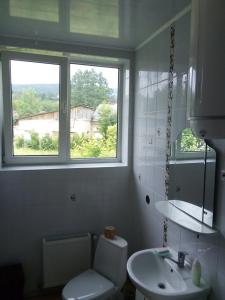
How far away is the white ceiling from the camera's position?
1549 millimetres

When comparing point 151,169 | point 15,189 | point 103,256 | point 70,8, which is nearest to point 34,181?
point 15,189

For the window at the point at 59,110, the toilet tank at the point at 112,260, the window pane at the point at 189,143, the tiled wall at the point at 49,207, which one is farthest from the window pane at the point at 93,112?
the window pane at the point at 189,143

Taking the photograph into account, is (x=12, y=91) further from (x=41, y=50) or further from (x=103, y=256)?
(x=103, y=256)

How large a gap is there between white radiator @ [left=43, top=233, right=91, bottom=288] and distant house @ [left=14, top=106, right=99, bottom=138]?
39.7 inches

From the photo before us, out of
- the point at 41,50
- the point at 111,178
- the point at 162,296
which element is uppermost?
the point at 41,50

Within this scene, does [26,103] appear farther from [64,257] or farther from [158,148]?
[64,257]

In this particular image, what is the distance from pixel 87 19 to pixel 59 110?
37.0 inches

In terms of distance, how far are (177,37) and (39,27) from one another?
103 centimetres

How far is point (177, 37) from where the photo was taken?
167cm

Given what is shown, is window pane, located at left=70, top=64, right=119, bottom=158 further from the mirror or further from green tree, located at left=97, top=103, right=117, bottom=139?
the mirror

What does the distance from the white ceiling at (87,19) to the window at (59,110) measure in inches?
12.9

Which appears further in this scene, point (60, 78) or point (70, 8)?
point (60, 78)

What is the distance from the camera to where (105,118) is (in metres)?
2.63

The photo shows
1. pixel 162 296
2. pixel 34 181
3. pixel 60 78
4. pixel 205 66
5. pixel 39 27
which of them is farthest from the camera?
pixel 60 78
